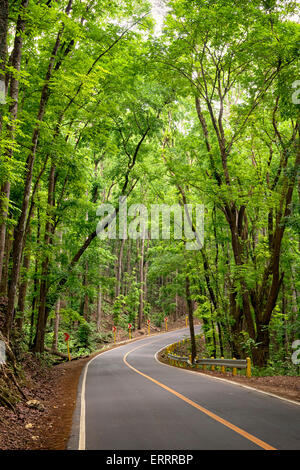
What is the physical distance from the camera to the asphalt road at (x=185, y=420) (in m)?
4.93

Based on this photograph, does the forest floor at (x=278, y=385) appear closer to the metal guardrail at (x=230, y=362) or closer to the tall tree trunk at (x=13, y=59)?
the metal guardrail at (x=230, y=362)

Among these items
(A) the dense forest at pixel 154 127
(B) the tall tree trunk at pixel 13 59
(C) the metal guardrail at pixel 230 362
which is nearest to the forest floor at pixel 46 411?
(C) the metal guardrail at pixel 230 362

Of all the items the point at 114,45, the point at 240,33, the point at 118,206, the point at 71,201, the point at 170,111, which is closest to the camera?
the point at 240,33

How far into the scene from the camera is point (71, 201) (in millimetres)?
15750

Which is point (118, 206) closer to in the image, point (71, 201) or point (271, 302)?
point (71, 201)

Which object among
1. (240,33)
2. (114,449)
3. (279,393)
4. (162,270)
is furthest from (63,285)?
(240,33)

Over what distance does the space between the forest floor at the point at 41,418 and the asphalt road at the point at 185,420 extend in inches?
11.8

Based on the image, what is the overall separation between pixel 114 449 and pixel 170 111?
776 inches

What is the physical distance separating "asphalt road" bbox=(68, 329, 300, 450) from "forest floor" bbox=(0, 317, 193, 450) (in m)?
0.30

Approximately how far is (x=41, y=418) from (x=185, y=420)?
11.8 feet

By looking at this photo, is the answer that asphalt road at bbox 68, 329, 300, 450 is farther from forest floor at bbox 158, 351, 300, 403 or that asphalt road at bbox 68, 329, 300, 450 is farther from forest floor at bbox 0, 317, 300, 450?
forest floor at bbox 158, 351, 300, 403

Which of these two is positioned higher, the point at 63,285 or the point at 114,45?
the point at 114,45

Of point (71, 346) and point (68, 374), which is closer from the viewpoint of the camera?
point (68, 374)

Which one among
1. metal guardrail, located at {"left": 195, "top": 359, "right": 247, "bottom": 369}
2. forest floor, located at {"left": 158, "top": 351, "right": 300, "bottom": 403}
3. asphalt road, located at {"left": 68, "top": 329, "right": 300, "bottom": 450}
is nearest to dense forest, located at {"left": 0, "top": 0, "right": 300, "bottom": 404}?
metal guardrail, located at {"left": 195, "top": 359, "right": 247, "bottom": 369}
